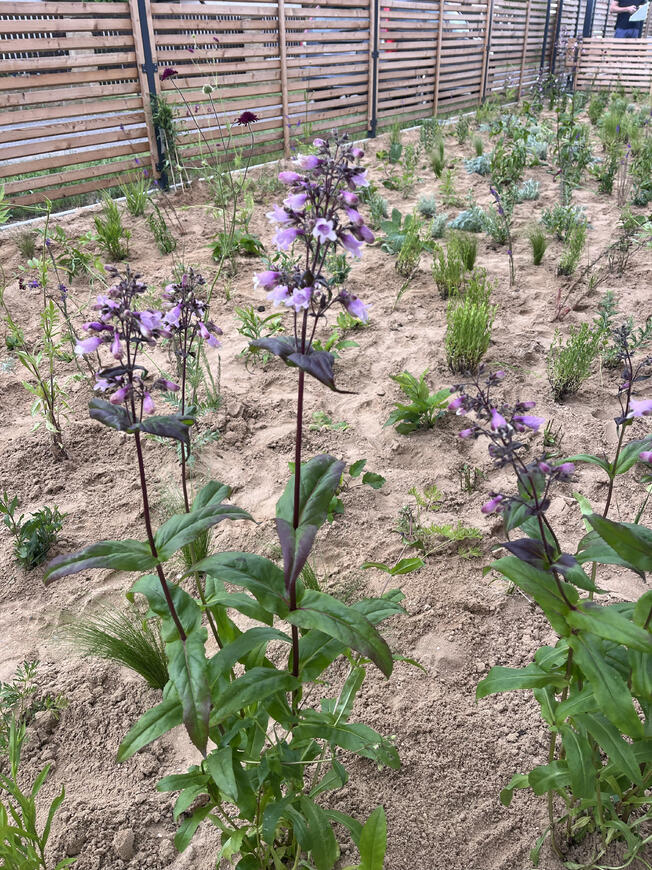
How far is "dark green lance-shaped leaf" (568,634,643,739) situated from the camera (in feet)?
3.78

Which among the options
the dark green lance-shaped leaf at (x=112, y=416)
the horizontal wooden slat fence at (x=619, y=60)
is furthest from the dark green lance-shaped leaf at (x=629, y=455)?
the horizontal wooden slat fence at (x=619, y=60)

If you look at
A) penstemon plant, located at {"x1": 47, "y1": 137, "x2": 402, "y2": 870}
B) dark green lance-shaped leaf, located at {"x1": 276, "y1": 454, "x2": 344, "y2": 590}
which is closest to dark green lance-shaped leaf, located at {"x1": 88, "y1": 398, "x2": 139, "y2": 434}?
penstemon plant, located at {"x1": 47, "y1": 137, "x2": 402, "y2": 870}

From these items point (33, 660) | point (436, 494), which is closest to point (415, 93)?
point (436, 494)

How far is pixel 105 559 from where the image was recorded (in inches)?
50.8

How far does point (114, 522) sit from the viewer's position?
2752 mm

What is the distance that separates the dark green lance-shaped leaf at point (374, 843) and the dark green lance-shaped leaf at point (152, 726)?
51 centimetres

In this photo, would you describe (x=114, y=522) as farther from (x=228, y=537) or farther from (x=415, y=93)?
(x=415, y=93)

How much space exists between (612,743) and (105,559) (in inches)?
43.8

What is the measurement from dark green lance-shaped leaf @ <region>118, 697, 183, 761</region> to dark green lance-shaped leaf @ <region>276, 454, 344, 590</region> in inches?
14.5

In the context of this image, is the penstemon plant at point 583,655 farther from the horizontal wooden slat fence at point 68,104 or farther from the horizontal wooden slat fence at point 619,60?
the horizontal wooden slat fence at point 619,60

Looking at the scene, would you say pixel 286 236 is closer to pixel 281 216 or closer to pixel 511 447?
pixel 281 216

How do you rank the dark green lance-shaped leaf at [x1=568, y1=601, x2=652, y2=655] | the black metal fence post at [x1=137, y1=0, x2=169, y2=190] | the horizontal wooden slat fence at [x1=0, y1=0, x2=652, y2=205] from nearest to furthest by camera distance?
the dark green lance-shaped leaf at [x1=568, y1=601, x2=652, y2=655], the horizontal wooden slat fence at [x1=0, y1=0, x2=652, y2=205], the black metal fence post at [x1=137, y1=0, x2=169, y2=190]

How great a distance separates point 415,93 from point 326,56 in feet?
11.6

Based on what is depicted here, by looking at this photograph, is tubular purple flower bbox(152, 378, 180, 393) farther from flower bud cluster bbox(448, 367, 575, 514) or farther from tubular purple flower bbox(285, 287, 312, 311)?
flower bud cluster bbox(448, 367, 575, 514)
